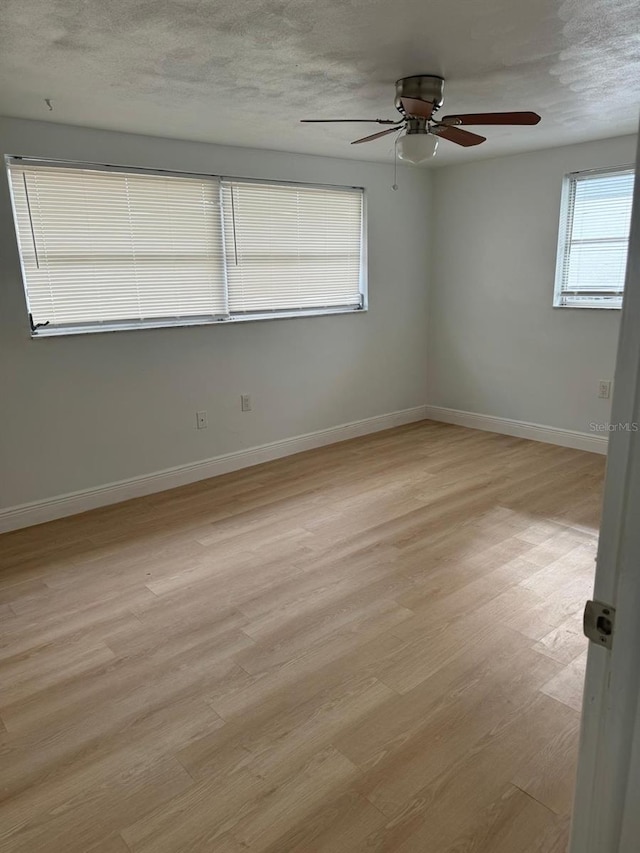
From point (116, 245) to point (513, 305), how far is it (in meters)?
3.27

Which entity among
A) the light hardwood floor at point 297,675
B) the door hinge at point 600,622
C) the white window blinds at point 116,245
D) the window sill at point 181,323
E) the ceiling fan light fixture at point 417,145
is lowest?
the light hardwood floor at point 297,675

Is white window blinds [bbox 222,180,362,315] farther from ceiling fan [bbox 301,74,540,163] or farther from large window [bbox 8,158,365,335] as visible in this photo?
ceiling fan [bbox 301,74,540,163]

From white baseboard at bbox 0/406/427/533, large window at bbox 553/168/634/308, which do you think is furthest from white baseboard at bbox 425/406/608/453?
large window at bbox 553/168/634/308

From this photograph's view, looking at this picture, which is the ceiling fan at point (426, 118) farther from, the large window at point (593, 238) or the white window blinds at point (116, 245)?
the large window at point (593, 238)

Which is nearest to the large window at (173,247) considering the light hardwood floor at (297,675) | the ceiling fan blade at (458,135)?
the light hardwood floor at (297,675)

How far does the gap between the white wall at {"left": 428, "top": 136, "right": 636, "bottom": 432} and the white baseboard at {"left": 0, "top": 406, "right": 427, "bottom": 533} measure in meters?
0.89

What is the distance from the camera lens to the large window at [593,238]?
166 inches

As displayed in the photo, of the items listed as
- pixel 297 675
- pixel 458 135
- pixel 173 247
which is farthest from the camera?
pixel 173 247

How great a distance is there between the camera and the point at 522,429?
5.06 meters

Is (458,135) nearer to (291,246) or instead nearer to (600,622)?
(291,246)

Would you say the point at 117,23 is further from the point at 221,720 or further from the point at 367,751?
the point at 367,751

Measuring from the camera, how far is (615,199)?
4.21 metres

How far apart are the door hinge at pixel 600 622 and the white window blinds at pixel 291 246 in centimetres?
378

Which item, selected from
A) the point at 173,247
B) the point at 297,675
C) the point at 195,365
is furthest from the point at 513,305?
the point at 297,675
